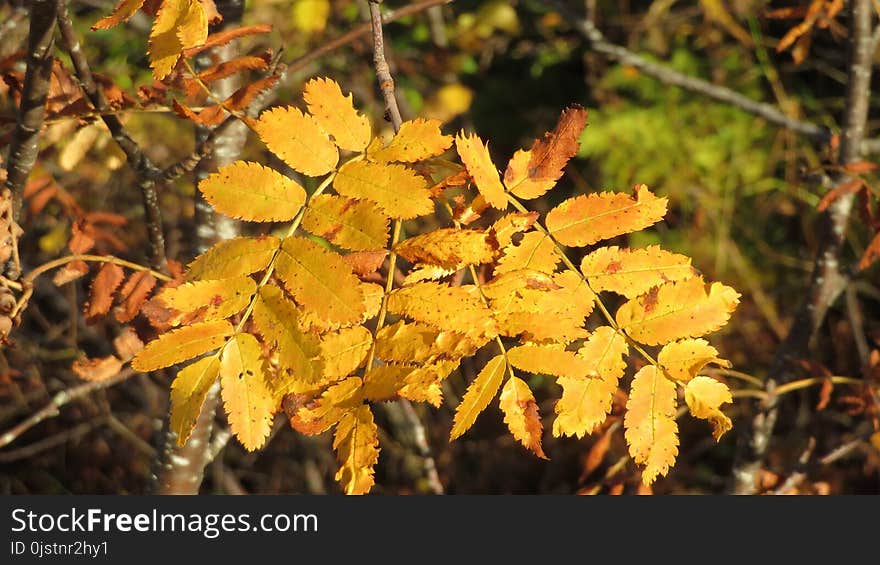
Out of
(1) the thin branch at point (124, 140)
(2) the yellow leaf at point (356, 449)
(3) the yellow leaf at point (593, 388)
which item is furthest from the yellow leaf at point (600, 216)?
(1) the thin branch at point (124, 140)

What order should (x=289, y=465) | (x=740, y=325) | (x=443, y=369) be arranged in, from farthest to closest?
(x=740, y=325) → (x=289, y=465) → (x=443, y=369)

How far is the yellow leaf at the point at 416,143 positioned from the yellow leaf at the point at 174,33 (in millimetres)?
265

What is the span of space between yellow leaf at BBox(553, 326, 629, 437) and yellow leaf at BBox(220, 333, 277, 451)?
34 centimetres

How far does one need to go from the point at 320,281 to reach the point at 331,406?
0.51ft

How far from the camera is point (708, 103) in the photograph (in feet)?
13.8

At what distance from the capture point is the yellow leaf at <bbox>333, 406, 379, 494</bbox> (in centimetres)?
103

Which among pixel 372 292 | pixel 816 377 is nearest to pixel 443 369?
pixel 372 292

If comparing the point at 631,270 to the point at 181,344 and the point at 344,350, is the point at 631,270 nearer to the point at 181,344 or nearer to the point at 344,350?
the point at 344,350

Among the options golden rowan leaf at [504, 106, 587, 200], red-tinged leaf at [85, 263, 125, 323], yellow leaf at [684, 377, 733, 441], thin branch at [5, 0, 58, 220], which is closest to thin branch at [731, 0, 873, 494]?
yellow leaf at [684, 377, 733, 441]

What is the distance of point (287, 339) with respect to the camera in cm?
102

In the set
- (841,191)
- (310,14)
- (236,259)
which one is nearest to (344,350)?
(236,259)

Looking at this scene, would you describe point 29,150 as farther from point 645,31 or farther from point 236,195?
point 645,31

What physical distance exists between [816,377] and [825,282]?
0.64 ft

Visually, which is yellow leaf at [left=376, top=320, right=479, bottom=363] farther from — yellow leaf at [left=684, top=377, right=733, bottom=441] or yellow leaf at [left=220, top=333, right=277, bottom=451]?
yellow leaf at [left=684, top=377, right=733, bottom=441]
